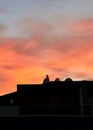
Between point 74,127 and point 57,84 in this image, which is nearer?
point 74,127

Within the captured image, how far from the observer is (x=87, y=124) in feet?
78.5

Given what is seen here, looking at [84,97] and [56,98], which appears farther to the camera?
[84,97]

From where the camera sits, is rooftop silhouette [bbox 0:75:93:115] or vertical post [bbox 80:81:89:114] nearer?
rooftop silhouette [bbox 0:75:93:115]

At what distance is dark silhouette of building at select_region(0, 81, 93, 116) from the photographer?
4203 centimetres

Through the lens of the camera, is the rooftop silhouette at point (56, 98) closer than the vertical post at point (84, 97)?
Yes

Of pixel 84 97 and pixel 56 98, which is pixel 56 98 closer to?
pixel 56 98

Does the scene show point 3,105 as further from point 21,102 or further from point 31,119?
point 31,119

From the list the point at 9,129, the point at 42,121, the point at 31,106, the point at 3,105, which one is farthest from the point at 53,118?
the point at 3,105

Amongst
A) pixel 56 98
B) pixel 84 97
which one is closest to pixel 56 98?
pixel 56 98

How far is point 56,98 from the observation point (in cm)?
4306

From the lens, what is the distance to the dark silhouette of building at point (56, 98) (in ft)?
138

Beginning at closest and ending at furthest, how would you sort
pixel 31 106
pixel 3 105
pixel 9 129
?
pixel 9 129, pixel 31 106, pixel 3 105

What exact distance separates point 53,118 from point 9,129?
2.43 metres

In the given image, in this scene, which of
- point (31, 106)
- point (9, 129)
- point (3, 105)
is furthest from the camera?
point (3, 105)
